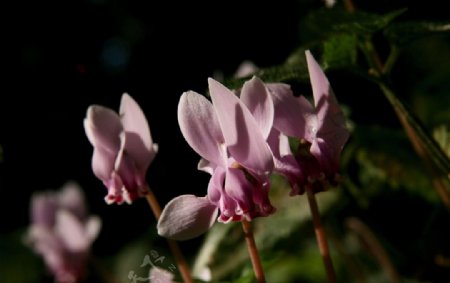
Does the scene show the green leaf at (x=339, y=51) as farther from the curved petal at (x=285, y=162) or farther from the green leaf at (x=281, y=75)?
the curved petal at (x=285, y=162)

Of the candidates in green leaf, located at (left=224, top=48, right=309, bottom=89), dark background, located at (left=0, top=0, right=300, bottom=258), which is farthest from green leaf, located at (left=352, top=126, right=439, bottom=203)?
dark background, located at (left=0, top=0, right=300, bottom=258)

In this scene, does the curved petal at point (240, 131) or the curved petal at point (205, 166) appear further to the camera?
the curved petal at point (205, 166)

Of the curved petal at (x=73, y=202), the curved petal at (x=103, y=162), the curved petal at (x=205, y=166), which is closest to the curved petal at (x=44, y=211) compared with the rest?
the curved petal at (x=73, y=202)

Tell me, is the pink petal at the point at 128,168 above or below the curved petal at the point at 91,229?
above

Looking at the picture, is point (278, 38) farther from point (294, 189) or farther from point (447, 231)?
point (294, 189)

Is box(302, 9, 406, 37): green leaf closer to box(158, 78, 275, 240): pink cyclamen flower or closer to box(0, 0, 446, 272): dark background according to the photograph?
box(158, 78, 275, 240): pink cyclamen flower

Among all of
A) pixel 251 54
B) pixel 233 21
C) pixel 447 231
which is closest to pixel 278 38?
pixel 251 54
